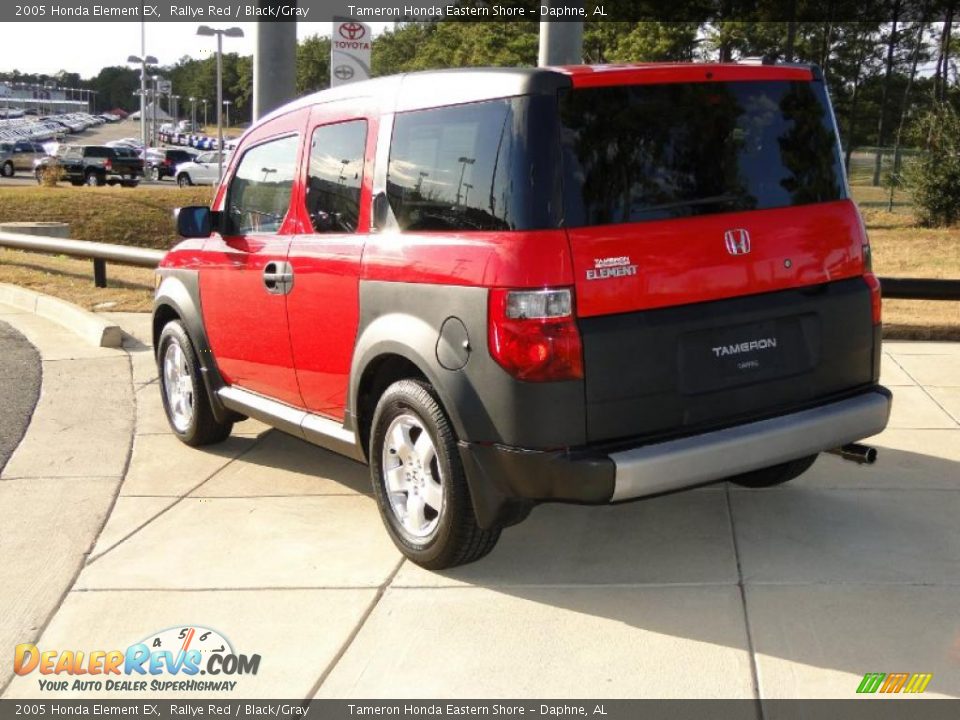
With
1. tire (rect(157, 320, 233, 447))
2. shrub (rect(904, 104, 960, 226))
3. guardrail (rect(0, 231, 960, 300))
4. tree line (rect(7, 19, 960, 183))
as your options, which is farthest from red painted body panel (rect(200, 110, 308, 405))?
tree line (rect(7, 19, 960, 183))

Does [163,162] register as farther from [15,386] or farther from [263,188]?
[263,188]

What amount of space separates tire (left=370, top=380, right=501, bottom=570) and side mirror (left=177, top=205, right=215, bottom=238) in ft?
6.67

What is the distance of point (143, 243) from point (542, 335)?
2191 cm

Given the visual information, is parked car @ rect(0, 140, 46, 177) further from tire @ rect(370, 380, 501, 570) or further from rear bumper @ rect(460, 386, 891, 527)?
rear bumper @ rect(460, 386, 891, 527)

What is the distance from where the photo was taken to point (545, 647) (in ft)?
13.7

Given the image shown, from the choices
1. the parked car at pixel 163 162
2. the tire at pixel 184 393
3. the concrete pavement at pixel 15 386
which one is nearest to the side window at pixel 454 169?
the tire at pixel 184 393

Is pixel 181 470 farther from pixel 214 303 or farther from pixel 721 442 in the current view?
pixel 721 442

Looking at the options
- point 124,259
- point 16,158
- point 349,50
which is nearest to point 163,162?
point 16,158

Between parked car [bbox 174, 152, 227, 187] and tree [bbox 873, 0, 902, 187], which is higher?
tree [bbox 873, 0, 902, 187]

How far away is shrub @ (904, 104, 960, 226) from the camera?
25984 millimetres

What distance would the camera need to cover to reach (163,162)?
60344 millimetres

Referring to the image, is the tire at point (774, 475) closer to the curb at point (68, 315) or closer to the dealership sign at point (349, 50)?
the curb at point (68, 315)

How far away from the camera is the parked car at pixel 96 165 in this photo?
160 ft
